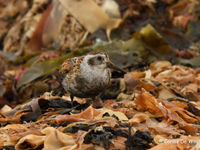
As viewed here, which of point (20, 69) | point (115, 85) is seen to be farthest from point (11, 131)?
point (20, 69)

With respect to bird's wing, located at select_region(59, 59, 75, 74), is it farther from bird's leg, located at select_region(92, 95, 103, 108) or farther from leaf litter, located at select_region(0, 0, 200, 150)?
bird's leg, located at select_region(92, 95, 103, 108)

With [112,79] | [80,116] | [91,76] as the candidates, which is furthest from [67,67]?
[80,116]

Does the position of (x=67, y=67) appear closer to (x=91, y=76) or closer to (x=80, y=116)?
(x=91, y=76)

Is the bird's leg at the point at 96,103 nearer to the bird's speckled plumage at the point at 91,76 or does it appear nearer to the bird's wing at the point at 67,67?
the bird's speckled plumage at the point at 91,76

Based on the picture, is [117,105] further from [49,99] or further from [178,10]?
[178,10]

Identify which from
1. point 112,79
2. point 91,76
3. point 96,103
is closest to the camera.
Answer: point 91,76

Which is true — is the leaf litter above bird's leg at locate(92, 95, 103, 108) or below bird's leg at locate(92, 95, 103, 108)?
above

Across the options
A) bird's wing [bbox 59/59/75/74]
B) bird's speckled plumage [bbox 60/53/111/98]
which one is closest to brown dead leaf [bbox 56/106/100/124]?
bird's speckled plumage [bbox 60/53/111/98]
